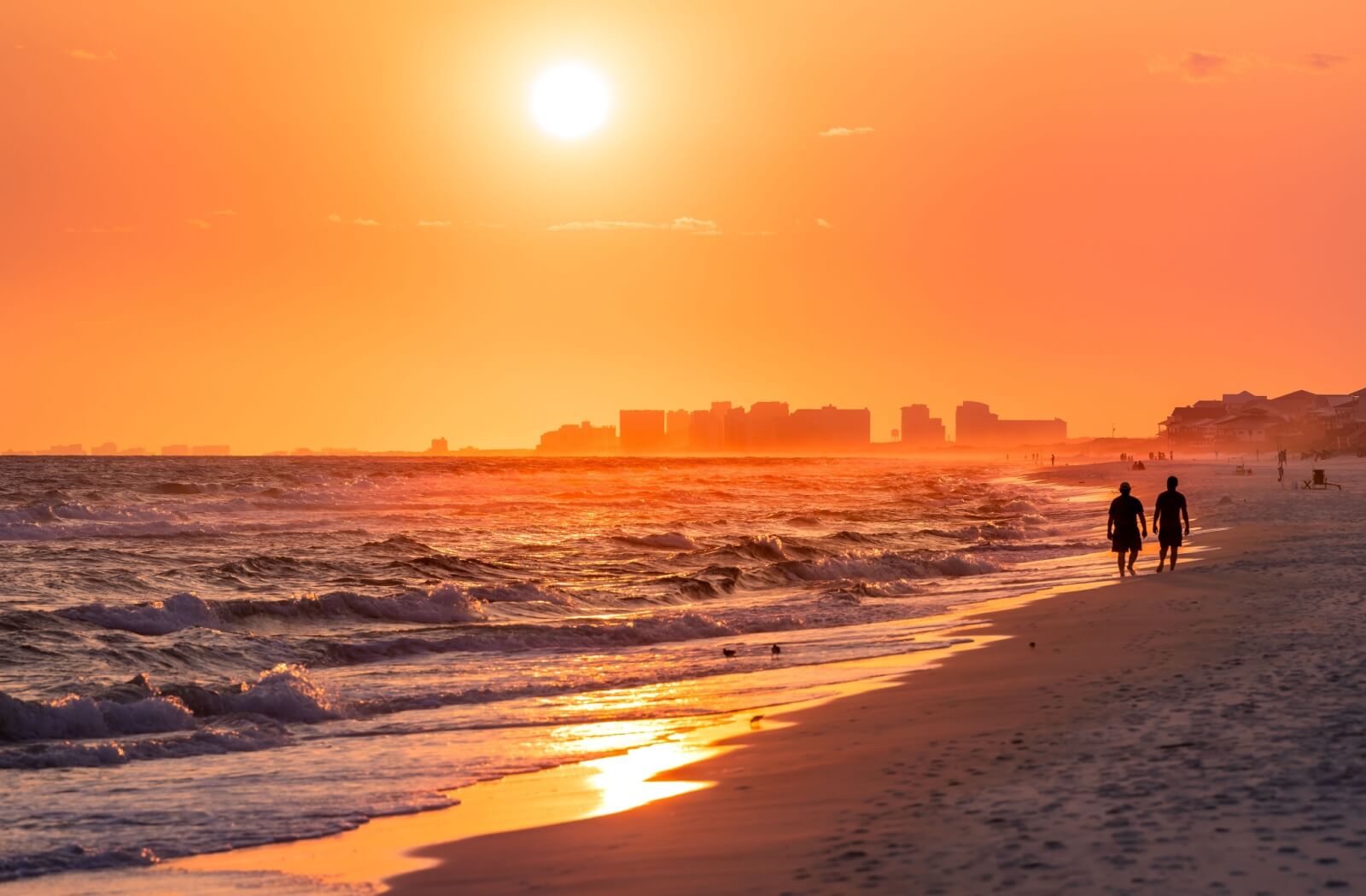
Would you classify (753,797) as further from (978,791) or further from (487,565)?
(487,565)

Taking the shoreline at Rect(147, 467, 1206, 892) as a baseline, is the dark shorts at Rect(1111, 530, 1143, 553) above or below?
above

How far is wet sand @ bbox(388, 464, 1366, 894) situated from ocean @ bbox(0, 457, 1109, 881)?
207 centimetres

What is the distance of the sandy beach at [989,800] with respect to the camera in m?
6.59

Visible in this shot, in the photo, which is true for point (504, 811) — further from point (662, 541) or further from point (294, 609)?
point (662, 541)

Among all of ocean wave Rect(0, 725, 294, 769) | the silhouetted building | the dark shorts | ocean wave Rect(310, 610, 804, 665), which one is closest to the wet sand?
ocean wave Rect(0, 725, 294, 769)

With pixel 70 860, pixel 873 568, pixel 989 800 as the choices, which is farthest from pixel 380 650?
pixel 873 568

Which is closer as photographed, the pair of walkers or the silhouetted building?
the pair of walkers

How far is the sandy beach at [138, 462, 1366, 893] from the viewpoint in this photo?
21.6 ft

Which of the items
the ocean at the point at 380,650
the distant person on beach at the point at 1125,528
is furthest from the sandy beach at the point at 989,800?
the distant person on beach at the point at 1125,528

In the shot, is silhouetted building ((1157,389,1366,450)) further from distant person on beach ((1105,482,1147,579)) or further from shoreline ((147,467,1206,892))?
shoreline ((147,467,1206,892))

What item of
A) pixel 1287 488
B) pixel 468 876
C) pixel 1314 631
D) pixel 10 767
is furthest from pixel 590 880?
pixel 1287 488

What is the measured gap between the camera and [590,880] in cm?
739

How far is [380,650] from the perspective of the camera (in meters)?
19.4

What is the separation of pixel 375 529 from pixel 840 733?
42.6 metres
